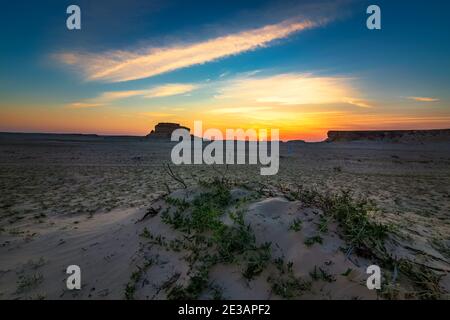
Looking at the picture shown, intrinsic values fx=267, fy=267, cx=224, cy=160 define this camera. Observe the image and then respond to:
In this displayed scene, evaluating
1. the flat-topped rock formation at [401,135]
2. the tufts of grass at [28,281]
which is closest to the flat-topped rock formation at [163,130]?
the flat-topped rock formation at [401,135]

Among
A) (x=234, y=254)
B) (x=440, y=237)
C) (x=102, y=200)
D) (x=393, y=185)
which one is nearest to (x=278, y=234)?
(x=234, y=254)

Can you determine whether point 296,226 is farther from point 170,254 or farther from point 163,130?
point 163,130

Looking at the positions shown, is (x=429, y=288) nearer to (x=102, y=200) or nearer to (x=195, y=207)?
(x=195, y=207)

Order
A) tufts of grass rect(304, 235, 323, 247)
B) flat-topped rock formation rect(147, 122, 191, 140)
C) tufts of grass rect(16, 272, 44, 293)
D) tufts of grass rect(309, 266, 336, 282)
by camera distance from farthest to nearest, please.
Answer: flat-topped rock formation rect(147, 122, 191, 140), tufts of grass rect(16, 272, 44, 293), tufts of grass rect(304, 235, 323, 247), tufts of grass rect(309, 266, 336, 282)

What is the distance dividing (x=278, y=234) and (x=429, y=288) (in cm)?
169

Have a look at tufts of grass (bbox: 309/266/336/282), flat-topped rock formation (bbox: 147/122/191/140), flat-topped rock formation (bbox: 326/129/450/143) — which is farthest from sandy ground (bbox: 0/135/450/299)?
flat-topped rock formation (bbox: 147/122/191/140)

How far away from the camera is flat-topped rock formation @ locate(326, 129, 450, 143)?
55812 millimetres

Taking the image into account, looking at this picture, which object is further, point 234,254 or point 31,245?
point 31,245

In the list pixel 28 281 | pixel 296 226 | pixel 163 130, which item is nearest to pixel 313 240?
pixel 296 226

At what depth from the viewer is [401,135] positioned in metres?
61.6

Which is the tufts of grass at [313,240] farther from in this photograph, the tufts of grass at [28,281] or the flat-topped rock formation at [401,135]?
the flat-topped rock formation at [401,135]

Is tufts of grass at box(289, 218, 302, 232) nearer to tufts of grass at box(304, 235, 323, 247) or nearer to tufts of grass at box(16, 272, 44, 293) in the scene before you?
tufts of grass at box(304, 235, 323, 247)
